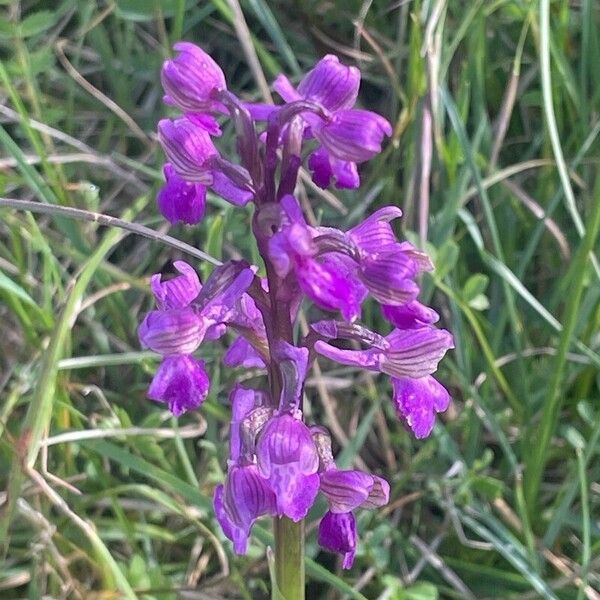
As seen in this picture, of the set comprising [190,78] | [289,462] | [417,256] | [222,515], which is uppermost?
[190,78]

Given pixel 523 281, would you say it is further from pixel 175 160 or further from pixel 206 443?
pixel 175 160

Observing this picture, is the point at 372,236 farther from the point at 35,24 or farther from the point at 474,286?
the point at 35,24

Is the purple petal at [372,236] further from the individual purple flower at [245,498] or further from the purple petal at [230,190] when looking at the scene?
the individual purple flower at [245,498]

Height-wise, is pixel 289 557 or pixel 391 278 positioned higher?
pixel 391 278

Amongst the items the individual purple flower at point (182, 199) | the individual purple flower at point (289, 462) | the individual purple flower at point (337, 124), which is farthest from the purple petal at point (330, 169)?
the individual purple flower at point (289, 462)

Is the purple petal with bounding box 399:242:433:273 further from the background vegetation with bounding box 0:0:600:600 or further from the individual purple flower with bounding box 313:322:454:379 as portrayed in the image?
the background vegetation with bounding box 0:0:600:600

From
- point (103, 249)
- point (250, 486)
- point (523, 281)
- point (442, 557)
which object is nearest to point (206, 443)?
point (103, 249)

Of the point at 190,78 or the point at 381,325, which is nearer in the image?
the point at 190,78

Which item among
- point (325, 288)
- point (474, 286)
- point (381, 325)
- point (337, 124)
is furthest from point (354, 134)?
point (381, 325)
